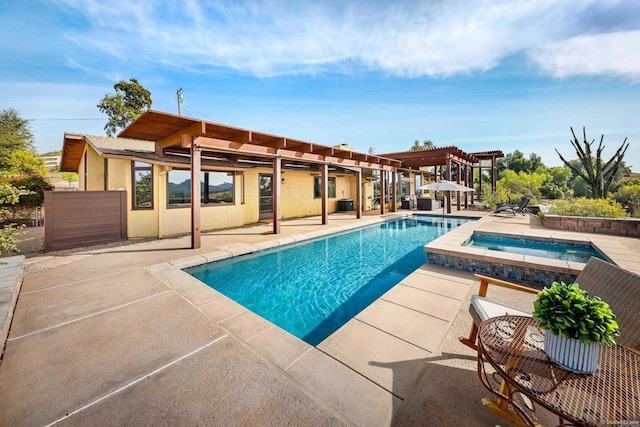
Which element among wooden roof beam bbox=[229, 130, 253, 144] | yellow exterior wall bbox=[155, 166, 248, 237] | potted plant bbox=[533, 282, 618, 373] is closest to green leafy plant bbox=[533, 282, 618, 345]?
potted plant bbox=[533, 282, 618, 373]

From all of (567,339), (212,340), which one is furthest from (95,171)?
(567,339)

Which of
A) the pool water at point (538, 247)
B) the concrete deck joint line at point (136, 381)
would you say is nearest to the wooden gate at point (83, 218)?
the concrete deck joint line at point (136, 381)

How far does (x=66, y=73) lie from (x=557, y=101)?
1148 inches

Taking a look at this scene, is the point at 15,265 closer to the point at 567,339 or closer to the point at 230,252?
the point at 230,252

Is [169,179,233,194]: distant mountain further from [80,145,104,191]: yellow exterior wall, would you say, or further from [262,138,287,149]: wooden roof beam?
[262,138,287,149]: wooden roof beam

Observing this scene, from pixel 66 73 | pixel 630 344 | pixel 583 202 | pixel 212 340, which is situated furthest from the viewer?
pixel 66 73

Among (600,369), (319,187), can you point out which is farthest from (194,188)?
(319,187)

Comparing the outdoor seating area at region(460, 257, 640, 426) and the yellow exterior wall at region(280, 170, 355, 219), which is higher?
the yellow exterior wall at region(280, 170, 355, 219)

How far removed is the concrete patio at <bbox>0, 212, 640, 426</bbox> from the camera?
5.85ft

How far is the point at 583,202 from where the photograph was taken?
1007cm

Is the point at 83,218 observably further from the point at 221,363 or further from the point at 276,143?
the point at 221,363

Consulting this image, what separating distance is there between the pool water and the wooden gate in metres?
10.7

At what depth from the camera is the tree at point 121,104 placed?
1029 inches

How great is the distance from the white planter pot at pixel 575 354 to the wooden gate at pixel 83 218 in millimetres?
9668
